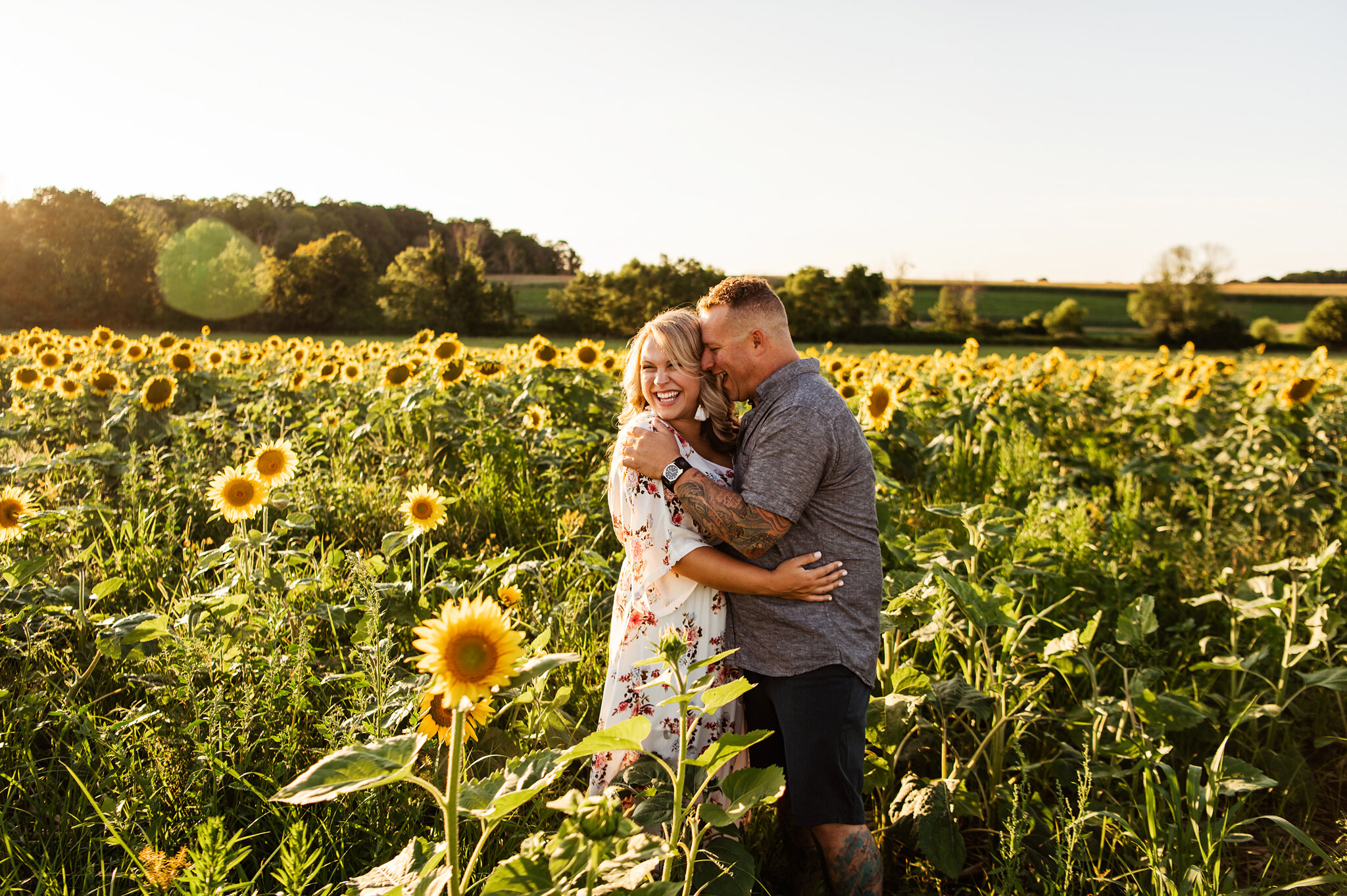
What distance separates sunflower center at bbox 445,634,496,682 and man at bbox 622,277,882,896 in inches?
41.3

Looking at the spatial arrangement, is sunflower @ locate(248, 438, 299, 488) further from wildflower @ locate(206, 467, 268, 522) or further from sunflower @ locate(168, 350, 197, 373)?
sunflower @ locate(168, 350, 197, 373)

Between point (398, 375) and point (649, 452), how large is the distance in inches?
173

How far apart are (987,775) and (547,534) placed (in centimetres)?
261

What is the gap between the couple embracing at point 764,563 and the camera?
7.34ft

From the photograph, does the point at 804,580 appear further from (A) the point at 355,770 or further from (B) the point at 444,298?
(B) the point at 444,298

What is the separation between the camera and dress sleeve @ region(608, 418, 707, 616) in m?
2.34

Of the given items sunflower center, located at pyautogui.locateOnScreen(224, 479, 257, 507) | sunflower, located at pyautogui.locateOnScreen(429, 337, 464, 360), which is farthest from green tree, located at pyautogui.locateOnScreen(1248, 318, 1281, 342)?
sunflower center, located at pyautogui.locateOnScreen(224, 479, 257, 507)

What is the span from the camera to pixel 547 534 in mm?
4555

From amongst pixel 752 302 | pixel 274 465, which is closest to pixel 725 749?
pixel 752 302

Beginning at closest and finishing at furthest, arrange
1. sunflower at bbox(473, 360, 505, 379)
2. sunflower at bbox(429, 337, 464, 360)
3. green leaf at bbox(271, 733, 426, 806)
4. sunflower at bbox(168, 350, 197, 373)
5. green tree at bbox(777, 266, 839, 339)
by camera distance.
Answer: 1. green leaf at bbox(271, 733, 426, 806)
2. sunflower at bbox(429, 337, 464, 360)
3. sunflower at bbox(473, 360, 505, 379)
4. sunflower at bbox(168, 350, 197, 373)
5. green tree at bbox(777, 266, 839, 339)

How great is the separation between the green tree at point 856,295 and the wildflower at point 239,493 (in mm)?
41564

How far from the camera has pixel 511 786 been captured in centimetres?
136

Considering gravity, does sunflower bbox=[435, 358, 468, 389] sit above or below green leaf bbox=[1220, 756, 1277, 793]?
above

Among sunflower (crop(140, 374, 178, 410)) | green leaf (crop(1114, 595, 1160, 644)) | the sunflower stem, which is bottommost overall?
green leaf (crop(1114, 595, 1160, 644))
